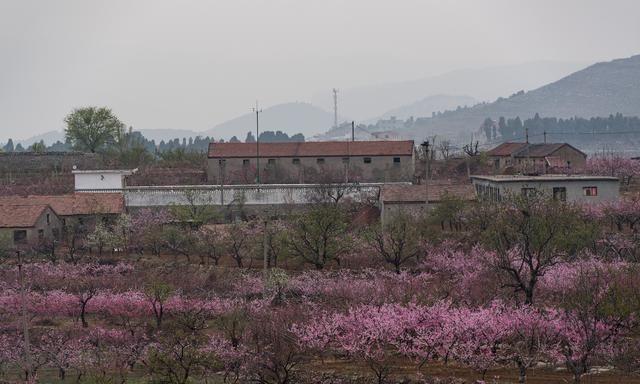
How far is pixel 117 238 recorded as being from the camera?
153 ft

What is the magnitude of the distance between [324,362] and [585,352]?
28.8 ft

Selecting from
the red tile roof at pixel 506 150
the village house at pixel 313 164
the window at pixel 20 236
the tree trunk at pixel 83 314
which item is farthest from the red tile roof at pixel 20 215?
the red tile roof at pixel 506 150

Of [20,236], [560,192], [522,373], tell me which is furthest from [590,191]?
[20,236]

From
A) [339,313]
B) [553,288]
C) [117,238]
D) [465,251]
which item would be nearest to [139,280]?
[117,238]

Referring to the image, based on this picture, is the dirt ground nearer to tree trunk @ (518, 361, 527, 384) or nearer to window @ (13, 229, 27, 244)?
tree trunk @ (518, 361, 527, 384)

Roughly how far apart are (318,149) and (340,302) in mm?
36941

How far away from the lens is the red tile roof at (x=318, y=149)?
68.1 metres

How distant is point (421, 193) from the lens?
5125cm

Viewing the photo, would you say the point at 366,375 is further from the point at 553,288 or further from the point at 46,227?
the point at 46,227

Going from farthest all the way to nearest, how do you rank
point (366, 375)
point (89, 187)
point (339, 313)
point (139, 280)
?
point (89, 187) < point (139, 280) < point (339, 313) < point (366, 375)

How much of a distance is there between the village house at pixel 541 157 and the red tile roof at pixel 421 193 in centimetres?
1909

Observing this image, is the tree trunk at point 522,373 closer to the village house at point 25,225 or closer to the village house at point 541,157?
the village house at point 25,225

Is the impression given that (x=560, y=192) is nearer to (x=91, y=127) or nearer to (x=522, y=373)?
(x=522, y=373)

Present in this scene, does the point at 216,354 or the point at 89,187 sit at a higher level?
the point at 89,187
